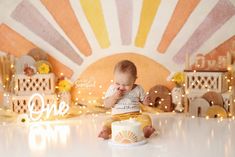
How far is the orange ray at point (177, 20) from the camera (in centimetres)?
204

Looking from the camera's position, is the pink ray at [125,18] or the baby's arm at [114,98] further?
the pink ray at [125,18]

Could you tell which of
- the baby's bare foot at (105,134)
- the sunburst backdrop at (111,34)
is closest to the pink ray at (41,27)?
the sunburst backdrop at (111,34)

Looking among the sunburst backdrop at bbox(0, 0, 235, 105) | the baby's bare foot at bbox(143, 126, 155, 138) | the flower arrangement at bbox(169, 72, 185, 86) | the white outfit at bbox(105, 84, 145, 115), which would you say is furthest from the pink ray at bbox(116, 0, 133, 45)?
the baby's bare foot at bbox(143, 126, 155, 138)

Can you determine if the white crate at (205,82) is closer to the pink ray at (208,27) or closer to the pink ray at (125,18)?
the pink ray at (208,27)

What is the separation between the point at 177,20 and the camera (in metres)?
2.07

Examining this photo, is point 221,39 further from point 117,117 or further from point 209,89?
point 117,117

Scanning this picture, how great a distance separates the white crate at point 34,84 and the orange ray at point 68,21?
21cm

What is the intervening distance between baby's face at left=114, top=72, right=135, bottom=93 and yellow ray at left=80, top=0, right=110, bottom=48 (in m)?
0.51

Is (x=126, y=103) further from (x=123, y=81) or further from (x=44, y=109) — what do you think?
(x=44, y=109)

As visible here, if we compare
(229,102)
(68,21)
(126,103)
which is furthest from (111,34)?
(229,102)

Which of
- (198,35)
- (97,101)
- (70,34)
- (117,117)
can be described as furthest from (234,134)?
(70,34)

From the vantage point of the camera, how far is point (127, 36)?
6.92 feet

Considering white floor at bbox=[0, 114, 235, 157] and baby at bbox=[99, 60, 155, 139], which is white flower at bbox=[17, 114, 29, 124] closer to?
white floor at bbox=[0, 114, 235, 157]

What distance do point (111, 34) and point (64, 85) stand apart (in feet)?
1.11
